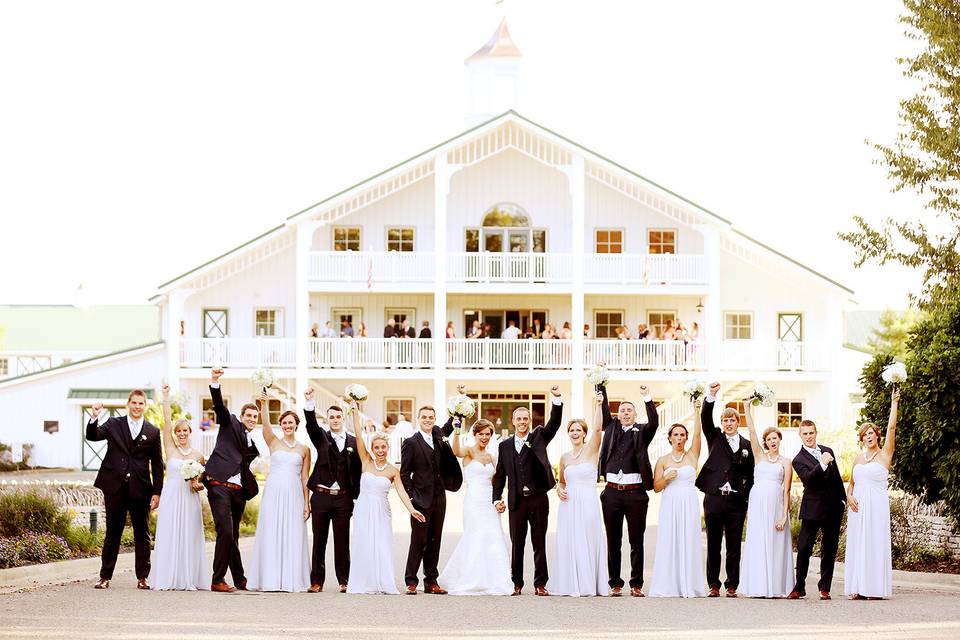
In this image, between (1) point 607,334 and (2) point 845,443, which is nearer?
(2) point 845,443

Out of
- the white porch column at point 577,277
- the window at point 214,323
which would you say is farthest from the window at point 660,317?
the window at point 214,323

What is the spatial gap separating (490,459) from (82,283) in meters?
60.5

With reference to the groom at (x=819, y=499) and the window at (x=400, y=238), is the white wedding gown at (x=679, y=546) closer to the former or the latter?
the groom at (x=819, y=499)

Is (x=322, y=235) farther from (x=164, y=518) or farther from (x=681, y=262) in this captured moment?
(x=164, y=518)

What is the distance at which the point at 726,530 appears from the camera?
15359 millimetres

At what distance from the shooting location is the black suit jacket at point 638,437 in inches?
595

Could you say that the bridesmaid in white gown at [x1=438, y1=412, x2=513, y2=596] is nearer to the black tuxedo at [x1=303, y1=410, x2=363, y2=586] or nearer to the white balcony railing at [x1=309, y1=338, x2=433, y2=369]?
the black tuxedo at [x1=303, y1=410, x2=363, y2=586]

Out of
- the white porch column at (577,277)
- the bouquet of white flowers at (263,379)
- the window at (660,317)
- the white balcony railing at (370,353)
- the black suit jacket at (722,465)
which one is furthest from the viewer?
the window at (660,317)

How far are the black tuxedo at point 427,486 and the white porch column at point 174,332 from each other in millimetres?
28003

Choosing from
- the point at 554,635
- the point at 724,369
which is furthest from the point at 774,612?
the point at 724,369

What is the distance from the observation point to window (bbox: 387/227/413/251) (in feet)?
144

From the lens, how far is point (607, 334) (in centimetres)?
4425

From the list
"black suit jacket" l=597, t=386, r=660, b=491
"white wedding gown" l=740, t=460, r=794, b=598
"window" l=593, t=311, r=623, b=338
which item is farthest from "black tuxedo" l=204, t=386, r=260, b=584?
"window" l=593, t=311, r=623, b=338

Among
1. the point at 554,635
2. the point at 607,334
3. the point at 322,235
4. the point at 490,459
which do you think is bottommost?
the point at 554,635
